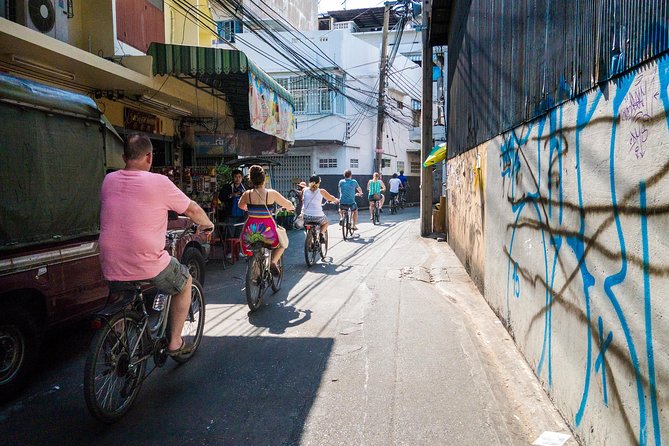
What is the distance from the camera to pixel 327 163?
88.5 ft

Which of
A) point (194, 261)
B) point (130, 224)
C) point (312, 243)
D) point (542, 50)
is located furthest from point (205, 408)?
point (312, 243)

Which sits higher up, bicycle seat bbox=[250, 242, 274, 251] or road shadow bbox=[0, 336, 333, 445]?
bicycle seat bbox=[250, 242, 274, 251]

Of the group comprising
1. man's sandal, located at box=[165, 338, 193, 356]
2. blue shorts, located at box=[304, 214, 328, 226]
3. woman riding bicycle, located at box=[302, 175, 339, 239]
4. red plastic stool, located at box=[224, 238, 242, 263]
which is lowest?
man's sandal, located at box=[165, 338, 193, 356]

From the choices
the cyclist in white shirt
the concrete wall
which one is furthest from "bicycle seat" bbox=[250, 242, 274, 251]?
the cyclist in white shirt

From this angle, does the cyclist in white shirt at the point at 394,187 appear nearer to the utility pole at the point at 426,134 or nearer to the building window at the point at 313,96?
the building window at the point at 313,96

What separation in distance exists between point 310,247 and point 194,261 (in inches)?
106

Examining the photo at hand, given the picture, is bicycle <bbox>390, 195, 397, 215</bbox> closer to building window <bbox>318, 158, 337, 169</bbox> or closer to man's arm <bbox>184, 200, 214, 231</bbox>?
building window <bbox>318, 158, 337, 169</bbox>

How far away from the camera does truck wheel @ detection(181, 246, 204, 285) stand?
7098 mm

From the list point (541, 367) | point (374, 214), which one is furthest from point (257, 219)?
point (374, 214)

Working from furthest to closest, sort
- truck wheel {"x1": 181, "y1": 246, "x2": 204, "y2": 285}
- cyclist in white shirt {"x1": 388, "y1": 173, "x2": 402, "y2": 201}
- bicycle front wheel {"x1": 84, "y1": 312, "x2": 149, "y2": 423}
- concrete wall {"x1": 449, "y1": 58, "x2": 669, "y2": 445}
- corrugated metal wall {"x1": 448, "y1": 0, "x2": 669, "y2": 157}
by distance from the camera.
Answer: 1. cyclist in white shirt {"x1": 388, "y1": 173, "x2": 402, "y2": 201}
2. truck wheel {"x1": 181, "y1": 246, "x2": 204, "y2": 285}
3. bicycle front wheel {"x1": 84, "y1": 312, "x2": 149, "y2": 423}
4. corrugated metal wall {"x1": 448, "y1": 0, "x2": 669, "y2": 157}
5. concrete wall {"x1": 449, "y1": 58, "x2": 669, "y2": 445}

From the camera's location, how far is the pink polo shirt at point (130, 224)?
358cm

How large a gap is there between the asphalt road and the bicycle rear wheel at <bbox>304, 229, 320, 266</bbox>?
2.46 m

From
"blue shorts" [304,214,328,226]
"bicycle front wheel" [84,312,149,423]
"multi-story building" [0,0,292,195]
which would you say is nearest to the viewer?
"bicycle front wheel" [84,312,149,423]

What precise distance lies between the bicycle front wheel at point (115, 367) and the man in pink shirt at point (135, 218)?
0.34 meters
